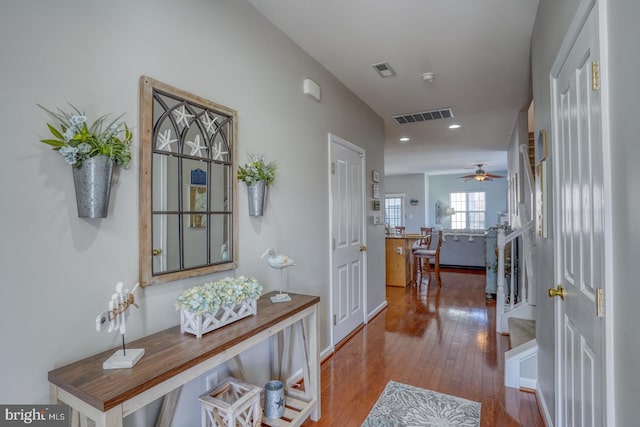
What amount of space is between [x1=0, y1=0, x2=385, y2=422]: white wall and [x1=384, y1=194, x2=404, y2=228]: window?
9.73 metres

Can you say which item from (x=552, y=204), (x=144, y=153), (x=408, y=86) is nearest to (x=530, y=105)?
(x=408, y=86)

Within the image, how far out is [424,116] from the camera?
444cm

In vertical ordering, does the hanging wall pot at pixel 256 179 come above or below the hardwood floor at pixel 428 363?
above

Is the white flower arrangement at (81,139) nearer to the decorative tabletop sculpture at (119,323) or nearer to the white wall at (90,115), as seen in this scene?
the white wall at (90,115)

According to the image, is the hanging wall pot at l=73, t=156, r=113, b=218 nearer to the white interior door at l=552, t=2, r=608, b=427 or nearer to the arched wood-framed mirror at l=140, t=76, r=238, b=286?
the arched wood-framed mirror at l=140, t=76, r=238, b=286

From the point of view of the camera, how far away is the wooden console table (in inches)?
38.3

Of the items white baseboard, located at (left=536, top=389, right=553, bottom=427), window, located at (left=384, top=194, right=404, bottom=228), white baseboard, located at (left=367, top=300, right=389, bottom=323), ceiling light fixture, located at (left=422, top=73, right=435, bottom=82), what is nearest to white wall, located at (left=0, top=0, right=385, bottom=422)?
ceiling light fixture, located at (left=422, top=73, right=435, bottom=82)

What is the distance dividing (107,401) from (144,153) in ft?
3.19

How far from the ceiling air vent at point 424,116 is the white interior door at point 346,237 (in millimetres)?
1153

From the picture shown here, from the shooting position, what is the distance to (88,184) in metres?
1.16

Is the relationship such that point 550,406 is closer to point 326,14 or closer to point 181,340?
point 181,340

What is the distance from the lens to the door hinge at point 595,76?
1.00 meters

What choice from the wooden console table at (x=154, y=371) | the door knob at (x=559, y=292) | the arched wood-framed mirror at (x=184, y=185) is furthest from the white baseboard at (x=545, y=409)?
the arched wood-framed mirror at (x=184, y=185)

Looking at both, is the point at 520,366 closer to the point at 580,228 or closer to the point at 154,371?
the point at 580,228
